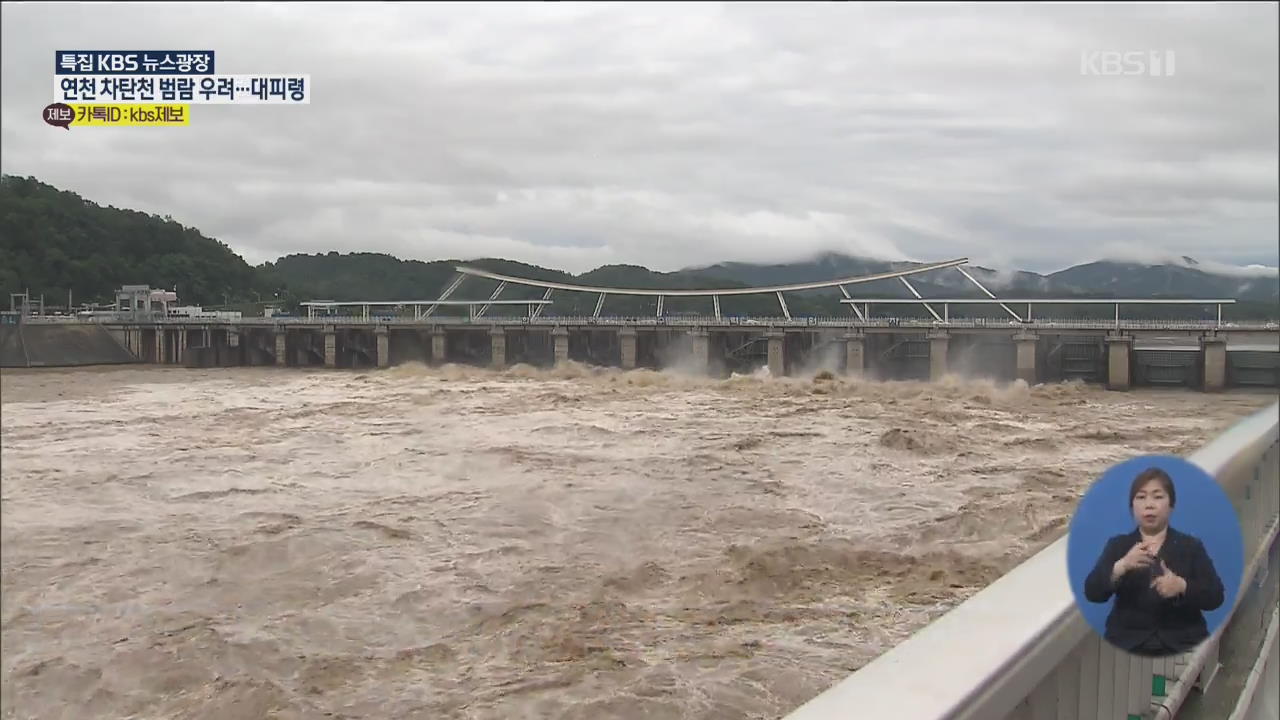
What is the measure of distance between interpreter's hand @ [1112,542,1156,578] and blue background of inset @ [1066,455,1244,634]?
18 mm

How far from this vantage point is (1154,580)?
2.76 feet

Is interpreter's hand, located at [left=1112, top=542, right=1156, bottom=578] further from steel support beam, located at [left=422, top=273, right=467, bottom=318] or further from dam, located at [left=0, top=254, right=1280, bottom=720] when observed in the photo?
steel support beam, located at [left=422, top=273, right=467, bottom=318]

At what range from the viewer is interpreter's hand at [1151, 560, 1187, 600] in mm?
829

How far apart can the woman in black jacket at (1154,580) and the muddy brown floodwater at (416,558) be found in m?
1.02

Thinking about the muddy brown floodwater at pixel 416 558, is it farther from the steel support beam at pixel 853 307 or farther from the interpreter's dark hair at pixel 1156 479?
the steel support beam at pixel 853 307

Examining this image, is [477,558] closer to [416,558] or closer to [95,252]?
[416,558]

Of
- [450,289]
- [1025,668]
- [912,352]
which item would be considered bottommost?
[912,352]

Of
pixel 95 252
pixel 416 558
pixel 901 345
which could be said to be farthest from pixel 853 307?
pixel 95 252

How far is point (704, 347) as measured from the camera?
2172cm

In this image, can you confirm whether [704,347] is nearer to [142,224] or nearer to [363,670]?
[363,670]

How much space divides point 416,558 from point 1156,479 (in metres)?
4.33

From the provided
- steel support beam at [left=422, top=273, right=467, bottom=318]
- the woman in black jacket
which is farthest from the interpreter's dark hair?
steel support beam at [left=422, top=273, right=467, bottom=318]

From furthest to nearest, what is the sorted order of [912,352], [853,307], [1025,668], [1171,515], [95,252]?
[912,352] < [853,307] < [95,252] < [1025,668] < [1171,515]

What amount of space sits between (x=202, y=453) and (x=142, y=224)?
7.98 ft
